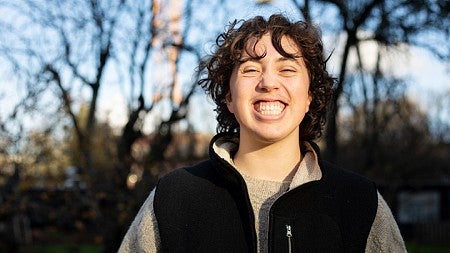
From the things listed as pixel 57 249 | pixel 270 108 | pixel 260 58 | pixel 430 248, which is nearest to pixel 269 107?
pixel 270 108

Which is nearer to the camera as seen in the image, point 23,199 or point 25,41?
point 25,41

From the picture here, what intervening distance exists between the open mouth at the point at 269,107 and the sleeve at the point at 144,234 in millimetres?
502

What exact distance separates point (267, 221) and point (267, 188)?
0.41ft

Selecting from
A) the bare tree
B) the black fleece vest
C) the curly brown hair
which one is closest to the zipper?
the black fleece vest

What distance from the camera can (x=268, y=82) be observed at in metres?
2.28

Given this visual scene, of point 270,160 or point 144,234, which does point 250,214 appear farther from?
point 144,234

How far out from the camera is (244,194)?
7.50 ft

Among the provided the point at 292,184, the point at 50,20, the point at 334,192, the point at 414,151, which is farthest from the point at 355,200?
the point at 414,151

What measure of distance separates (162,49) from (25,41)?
1448 mm

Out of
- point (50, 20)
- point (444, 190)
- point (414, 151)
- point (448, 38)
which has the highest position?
point (50, 20)

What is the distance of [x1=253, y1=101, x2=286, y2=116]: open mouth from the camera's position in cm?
229

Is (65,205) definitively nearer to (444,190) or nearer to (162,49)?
(162,49)

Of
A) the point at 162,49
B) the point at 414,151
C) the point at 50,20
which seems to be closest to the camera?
the point at 50,20

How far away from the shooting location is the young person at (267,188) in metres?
2.26
